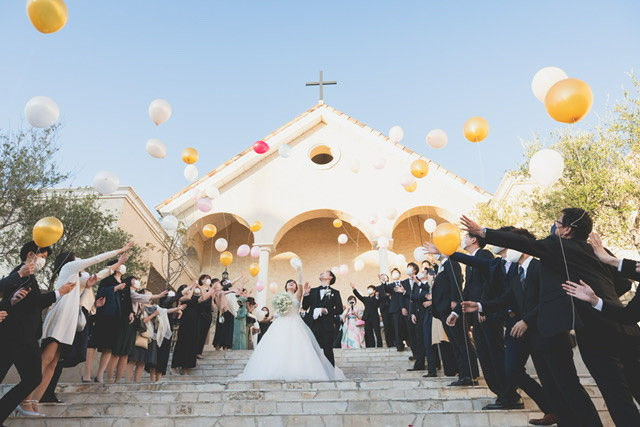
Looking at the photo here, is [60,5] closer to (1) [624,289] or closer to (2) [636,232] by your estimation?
(1) [624,289]

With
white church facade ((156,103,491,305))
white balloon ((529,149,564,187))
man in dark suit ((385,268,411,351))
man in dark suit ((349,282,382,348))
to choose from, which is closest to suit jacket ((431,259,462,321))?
white balloon ((529,149,564,187))

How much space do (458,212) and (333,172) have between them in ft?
15.7

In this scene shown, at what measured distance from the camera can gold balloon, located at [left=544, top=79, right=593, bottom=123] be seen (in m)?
5.11

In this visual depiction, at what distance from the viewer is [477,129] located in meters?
8.52

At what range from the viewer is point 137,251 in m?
13.4

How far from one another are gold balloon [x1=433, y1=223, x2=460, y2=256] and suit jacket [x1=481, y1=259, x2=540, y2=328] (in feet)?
2.60

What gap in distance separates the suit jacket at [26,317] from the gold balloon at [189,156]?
6705mm

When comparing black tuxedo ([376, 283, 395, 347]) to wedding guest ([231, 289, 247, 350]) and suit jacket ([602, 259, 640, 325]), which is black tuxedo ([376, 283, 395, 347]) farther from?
suit jacket ([602, 259, 640, 325])

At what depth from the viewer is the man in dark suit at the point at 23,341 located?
427 cm

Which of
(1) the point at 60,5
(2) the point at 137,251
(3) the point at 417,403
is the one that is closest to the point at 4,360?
(3) the point at 417,403

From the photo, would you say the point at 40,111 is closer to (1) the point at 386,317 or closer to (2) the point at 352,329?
(1) the point at 386,317

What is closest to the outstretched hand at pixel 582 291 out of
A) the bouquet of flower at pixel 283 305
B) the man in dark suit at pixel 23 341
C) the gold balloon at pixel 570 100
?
the gold balloon at pixel 570 100

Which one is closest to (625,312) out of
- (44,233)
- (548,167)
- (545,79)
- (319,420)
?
(319,420)

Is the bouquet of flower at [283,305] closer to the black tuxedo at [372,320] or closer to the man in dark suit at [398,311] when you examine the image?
the man in dark suit at [398,311]
